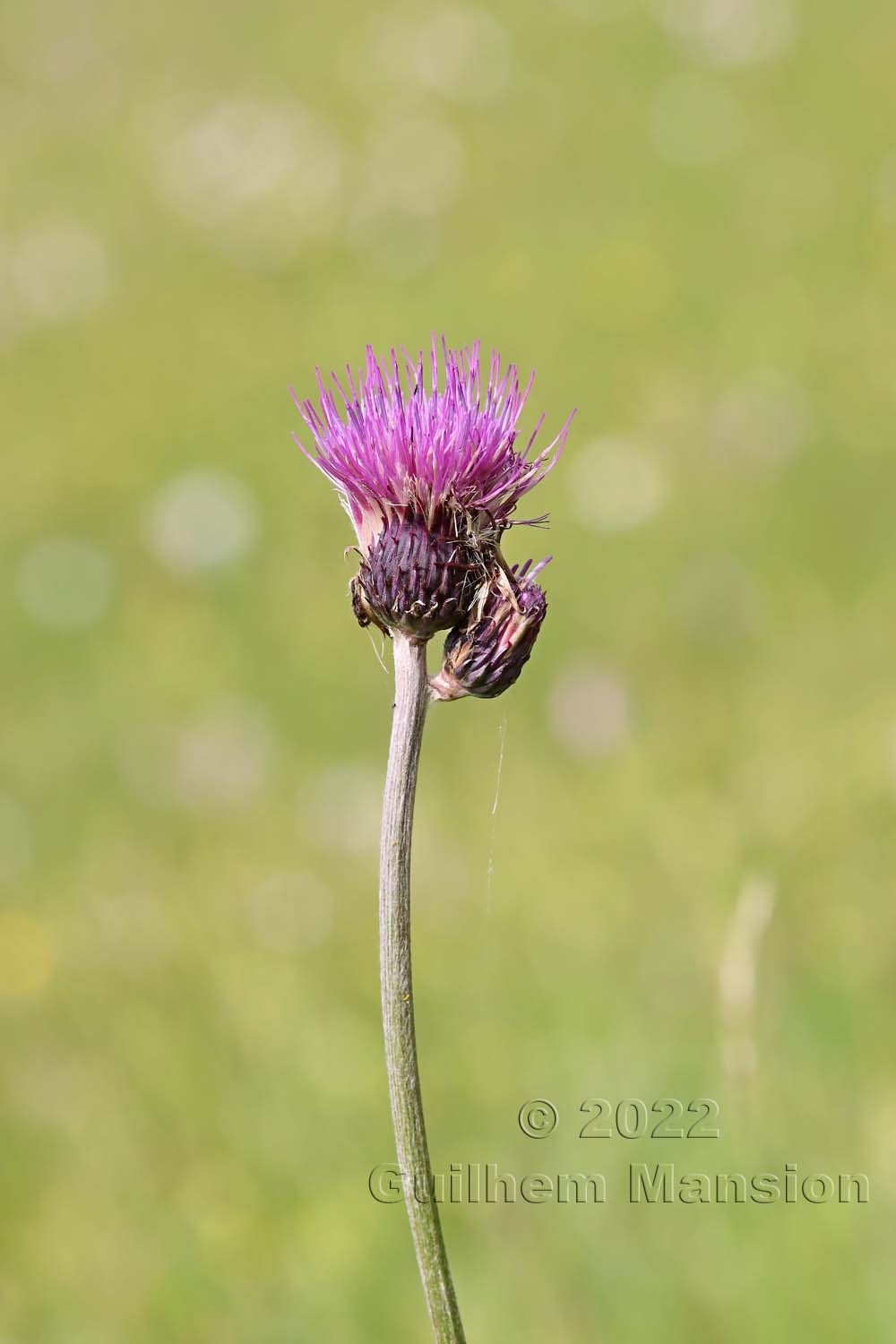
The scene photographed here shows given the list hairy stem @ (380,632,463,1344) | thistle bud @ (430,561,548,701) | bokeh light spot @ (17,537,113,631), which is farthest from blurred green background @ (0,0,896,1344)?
hairy stem @ (380,632,463,1344)

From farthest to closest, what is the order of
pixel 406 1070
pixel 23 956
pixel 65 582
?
pixel 65 582 → pixel 23 956 → pixel 406 1070

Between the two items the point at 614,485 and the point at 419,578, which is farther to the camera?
the point at 614,485

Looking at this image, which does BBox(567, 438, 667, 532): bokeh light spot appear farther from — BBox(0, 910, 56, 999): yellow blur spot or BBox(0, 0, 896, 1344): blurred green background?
BBox(0, 910, 56, 999): yellow blur spot

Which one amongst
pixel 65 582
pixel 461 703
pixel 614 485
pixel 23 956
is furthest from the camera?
pixel 65 582

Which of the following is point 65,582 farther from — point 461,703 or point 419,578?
point 419,578

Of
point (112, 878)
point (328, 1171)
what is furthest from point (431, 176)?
point (328, 1171)

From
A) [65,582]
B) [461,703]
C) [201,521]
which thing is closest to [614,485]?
[461,703]

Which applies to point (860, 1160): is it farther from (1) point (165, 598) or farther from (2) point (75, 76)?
(2) point (75, 76)

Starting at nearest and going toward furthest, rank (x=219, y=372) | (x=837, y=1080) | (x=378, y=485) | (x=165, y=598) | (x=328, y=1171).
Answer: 1. (x=378, y=485)
2. (x=837, y=1080)
3. (x=328, y=1171)
4. (x=165, y=598)
5. (x=219, y=372)
